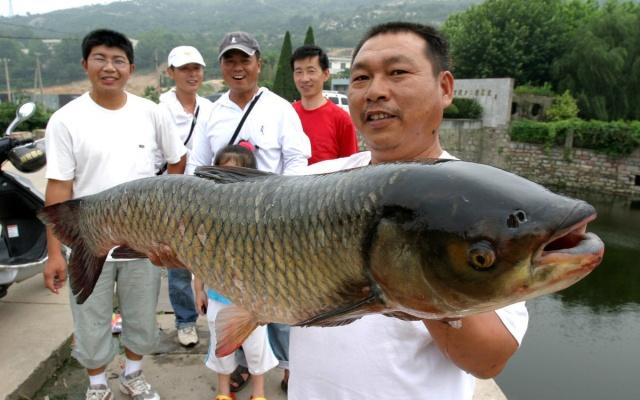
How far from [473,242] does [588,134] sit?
92.2 feet

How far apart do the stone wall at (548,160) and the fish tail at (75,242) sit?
24.8m

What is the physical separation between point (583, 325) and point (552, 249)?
10.7 m

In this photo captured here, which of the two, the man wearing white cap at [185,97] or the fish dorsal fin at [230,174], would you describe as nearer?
the fish dorsal fin at [230,174]

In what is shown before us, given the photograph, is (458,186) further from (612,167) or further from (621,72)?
(621,72)

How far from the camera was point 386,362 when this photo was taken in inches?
59.0

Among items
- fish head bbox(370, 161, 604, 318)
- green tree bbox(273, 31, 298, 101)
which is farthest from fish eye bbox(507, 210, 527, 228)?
green tree bbox(273, 31, 298, 101)

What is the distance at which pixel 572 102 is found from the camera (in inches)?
1166

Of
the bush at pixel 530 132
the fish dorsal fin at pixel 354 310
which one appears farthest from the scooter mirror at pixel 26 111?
the bush at pixel 530 132

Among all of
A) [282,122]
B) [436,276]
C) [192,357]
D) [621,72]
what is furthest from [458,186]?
[621,72]

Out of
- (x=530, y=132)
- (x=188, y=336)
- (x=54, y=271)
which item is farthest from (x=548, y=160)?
(x=54, y=271)

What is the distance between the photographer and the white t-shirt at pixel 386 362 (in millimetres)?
1490

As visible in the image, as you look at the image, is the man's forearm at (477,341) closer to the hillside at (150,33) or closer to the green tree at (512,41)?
the green tree at (512,41)

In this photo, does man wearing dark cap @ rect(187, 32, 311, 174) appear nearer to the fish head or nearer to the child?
the child

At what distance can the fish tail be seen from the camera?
217 cm
